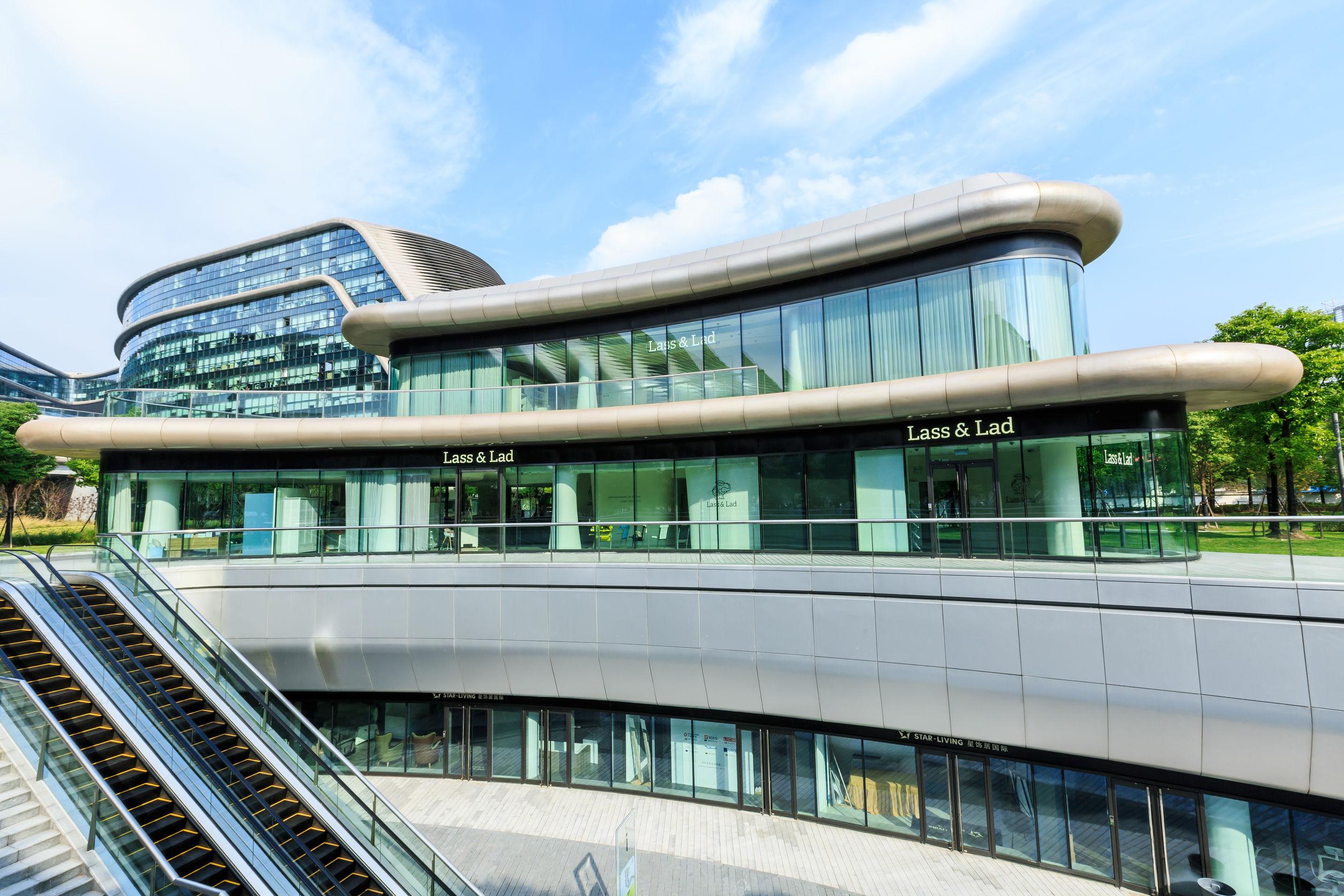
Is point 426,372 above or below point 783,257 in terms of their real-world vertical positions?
below

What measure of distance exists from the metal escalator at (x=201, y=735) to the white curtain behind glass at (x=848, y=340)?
14.1 m

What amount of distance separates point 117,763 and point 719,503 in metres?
12.7

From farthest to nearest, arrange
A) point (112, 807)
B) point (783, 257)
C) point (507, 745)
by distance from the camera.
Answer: point (783, 257) → point (507, 745) → point (112, 807)

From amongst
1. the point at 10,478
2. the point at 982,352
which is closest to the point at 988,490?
the point at 982,352

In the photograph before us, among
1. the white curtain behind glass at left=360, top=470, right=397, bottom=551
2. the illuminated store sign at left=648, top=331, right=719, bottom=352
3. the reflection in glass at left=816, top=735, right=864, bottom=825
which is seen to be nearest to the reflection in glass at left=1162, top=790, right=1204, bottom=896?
the reflection in glass at left=816, top=735, right=864, bottom=825

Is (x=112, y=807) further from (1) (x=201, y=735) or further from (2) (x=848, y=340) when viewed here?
(2) (x=848, y=340)

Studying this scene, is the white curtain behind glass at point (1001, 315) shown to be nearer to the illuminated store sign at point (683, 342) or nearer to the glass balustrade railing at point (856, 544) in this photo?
the glass balustrade railing at point (856, 544)

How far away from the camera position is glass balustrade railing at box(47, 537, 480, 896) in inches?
370

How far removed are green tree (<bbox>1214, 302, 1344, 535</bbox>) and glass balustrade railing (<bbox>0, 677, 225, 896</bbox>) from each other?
3551cm

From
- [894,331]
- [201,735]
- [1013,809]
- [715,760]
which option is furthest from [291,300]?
[1013,809]

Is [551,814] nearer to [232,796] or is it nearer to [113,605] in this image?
[232,796]

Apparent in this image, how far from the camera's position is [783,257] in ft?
54.2

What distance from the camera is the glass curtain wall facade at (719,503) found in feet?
39.8

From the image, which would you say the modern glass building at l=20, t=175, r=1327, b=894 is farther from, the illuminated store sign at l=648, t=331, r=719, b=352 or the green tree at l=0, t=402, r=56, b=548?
the green tree at l=0, t=402, r=56, b=548
